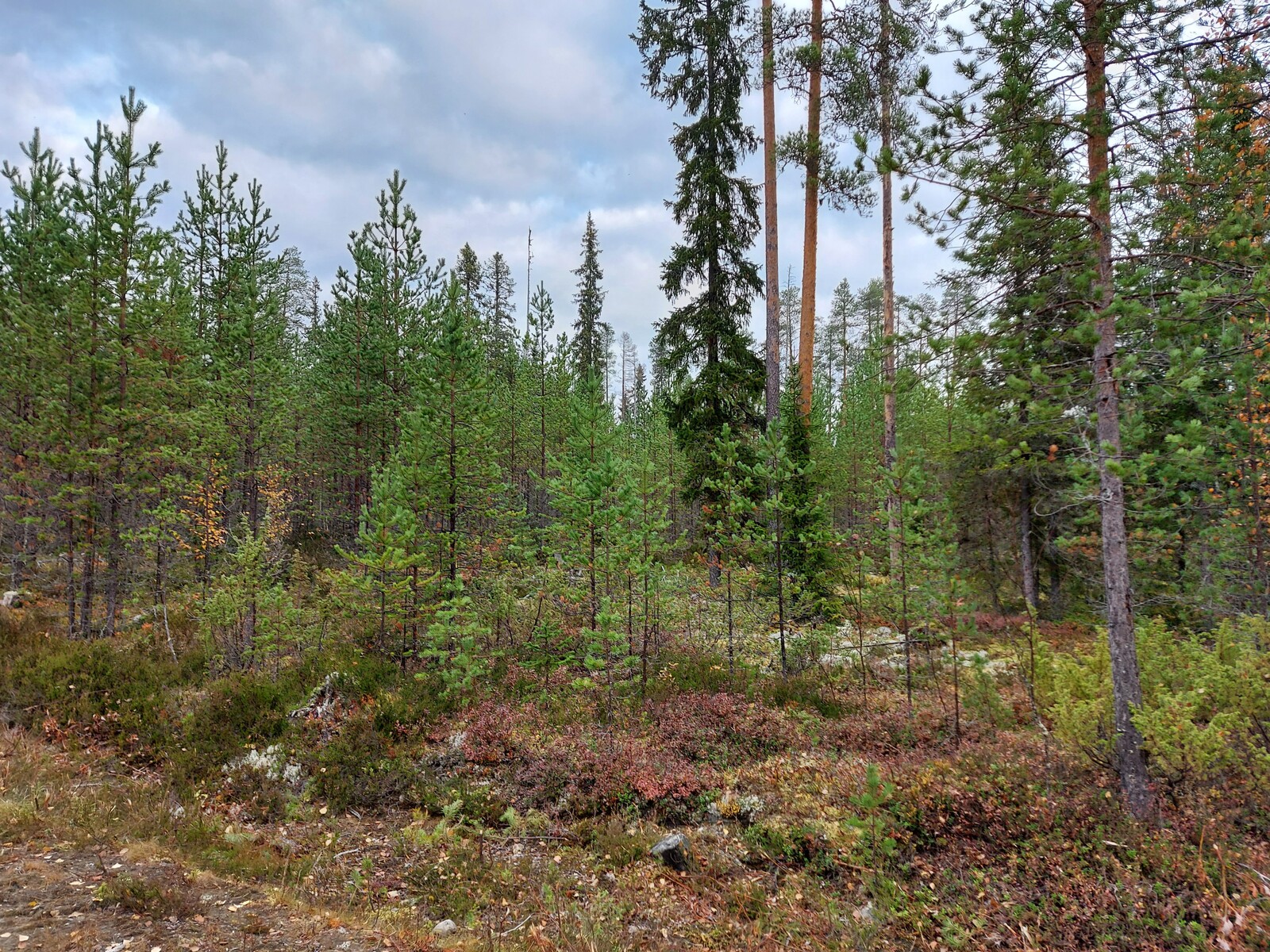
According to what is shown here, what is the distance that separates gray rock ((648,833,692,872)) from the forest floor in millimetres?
87

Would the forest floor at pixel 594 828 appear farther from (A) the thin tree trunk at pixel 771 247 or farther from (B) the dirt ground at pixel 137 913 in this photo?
(A) the thin tree trunk at pixel 771 247

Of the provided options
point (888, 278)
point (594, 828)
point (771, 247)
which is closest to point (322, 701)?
point (594, 828)

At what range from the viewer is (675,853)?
22.2 ft

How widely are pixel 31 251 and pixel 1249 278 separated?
96.3 ft

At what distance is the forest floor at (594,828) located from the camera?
500cm

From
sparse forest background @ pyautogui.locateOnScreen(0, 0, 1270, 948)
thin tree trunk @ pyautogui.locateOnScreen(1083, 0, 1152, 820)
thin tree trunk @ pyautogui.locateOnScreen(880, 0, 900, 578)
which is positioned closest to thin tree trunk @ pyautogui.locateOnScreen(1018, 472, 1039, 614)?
sparse forest background @ pyautogui.locateOnScreen(0, 0, 1270, 948)

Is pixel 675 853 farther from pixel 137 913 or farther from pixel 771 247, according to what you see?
pixel 771 247

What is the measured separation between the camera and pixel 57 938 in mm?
4383

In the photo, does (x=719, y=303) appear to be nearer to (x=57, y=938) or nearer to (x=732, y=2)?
(x=732, y=2)

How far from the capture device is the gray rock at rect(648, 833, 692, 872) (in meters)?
6.71

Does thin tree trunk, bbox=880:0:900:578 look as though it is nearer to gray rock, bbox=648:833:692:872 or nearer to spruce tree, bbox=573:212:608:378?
gray rock, bbox=648:833:692:872

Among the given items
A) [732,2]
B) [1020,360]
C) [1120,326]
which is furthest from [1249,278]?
[732,2]

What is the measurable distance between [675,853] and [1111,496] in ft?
22.3

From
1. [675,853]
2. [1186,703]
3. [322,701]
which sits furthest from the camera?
[322,701]
